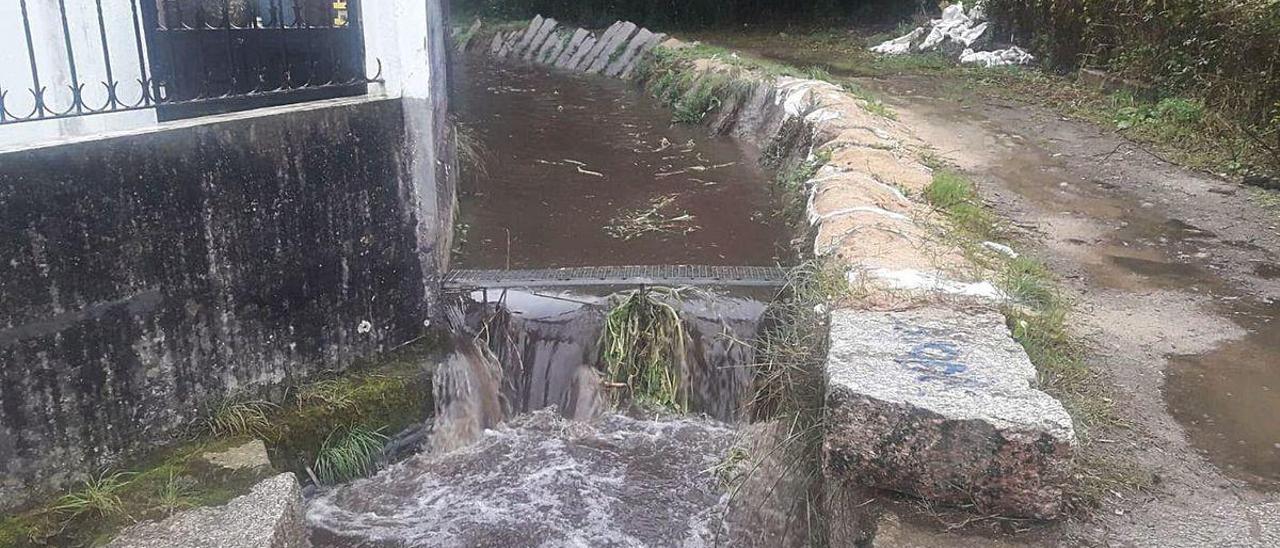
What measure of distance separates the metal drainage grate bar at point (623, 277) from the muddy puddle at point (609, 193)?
0.41 meters

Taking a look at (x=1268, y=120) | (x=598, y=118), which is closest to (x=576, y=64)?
(x=598, y=118)

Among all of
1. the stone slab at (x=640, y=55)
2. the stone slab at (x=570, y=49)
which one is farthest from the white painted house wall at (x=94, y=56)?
the stone slab at (x=570, y=49)

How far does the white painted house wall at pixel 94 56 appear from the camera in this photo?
3.72 meters

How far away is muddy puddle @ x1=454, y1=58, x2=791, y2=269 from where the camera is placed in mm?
5836

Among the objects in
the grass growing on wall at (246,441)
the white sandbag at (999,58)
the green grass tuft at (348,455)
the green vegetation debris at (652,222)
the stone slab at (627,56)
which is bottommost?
the green grass tuft at (348,455)

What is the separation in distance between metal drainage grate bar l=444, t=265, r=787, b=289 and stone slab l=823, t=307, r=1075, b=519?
7.21 ft

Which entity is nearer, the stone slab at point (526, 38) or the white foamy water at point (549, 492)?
the white foamy water at point (549, 492)

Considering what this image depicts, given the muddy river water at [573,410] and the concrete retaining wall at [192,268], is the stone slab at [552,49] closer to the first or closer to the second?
the muddy river water at [573,410]

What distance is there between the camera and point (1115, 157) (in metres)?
6.71

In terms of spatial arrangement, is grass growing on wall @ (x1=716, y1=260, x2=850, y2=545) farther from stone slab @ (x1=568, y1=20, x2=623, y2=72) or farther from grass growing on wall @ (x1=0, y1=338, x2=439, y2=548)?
stone slab @ (x1=568, y1=20, x2=623, y2=72)

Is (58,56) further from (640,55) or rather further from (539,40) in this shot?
(539,40)

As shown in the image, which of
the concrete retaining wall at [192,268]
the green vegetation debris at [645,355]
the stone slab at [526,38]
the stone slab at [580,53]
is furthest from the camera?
the stone slab at [526,38]

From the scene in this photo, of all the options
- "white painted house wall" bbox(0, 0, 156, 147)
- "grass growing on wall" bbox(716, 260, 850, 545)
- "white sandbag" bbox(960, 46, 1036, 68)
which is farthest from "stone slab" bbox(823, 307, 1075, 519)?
"white sandbag" bbox(960, 46, 1036, 68)

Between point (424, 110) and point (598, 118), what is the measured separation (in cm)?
602
